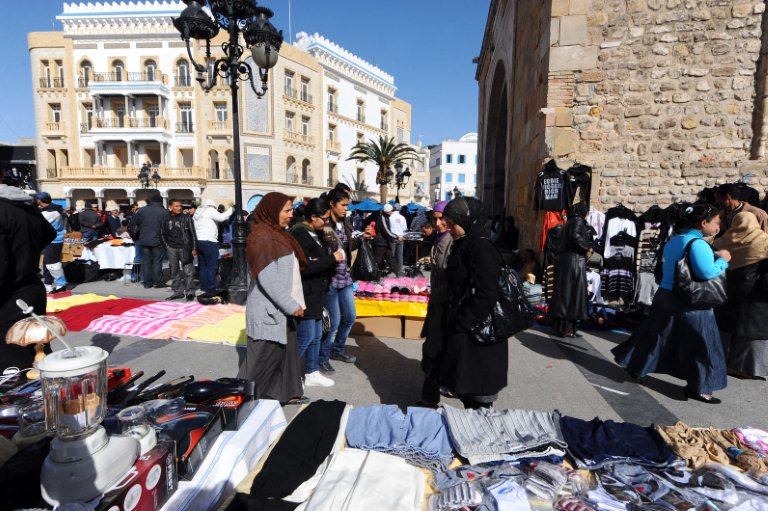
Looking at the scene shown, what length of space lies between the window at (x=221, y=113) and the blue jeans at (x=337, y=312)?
3277 centimetres

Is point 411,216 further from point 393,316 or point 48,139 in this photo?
point 48,139

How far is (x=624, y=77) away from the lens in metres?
7.60

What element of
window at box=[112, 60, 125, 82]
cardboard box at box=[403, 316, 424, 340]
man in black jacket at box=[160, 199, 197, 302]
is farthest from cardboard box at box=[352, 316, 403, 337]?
window at box=[112, 60, 125, 82]

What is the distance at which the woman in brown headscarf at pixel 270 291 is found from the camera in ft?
10.1

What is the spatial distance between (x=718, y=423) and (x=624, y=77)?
21.9 ft

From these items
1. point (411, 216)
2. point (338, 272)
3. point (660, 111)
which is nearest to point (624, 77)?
Result: point (660, 111)

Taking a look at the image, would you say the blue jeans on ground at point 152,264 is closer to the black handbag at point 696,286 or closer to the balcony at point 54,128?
the black handbag at point 696,286

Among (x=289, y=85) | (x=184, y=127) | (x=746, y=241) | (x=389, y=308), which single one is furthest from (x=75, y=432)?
(x=184, y=127)

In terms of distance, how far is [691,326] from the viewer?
12.4 ft

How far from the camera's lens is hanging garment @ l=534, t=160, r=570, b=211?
24.2ft

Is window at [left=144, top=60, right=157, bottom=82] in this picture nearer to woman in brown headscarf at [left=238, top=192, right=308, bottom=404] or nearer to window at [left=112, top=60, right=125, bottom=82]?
window at [left=112, top=60, right=125, bottom=82]

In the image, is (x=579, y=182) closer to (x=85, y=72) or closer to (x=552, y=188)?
(x=552, y=188)

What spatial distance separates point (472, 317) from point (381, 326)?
3.18 meters

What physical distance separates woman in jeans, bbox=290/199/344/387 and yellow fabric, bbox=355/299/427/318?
1.70 metres
